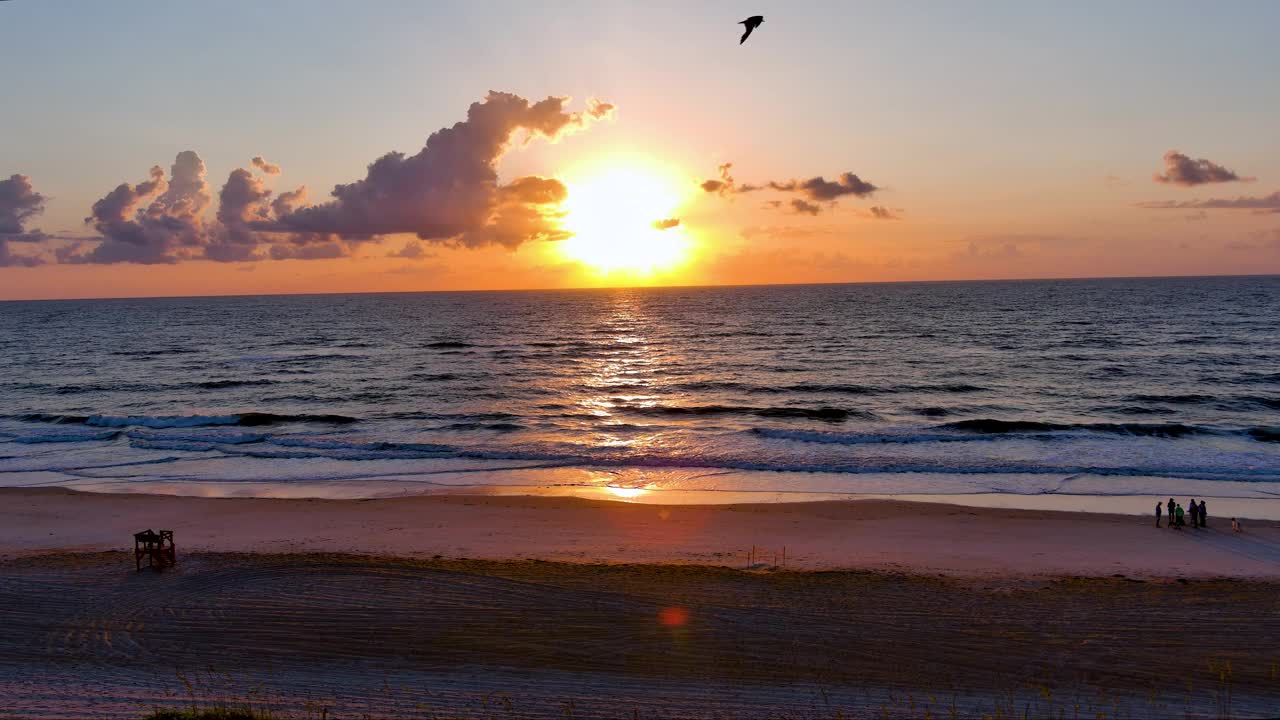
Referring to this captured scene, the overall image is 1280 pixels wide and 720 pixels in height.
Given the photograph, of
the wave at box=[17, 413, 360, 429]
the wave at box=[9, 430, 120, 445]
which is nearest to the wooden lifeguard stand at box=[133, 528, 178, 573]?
the wave at box=[17, 413, 360, 429]

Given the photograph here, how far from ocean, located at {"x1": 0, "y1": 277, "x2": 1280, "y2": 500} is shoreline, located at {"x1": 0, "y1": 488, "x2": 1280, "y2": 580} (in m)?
2.79

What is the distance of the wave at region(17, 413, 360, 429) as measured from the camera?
133ft

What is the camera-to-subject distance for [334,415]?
42312 mm

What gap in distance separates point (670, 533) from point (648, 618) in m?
6.93

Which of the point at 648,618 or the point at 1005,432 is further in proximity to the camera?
the point at 1005,432

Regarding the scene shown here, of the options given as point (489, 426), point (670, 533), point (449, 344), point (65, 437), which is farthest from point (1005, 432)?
point (449, 344)

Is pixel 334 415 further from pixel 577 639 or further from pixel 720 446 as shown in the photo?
pixel 577 639

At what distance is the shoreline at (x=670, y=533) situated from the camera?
1930 centimetres

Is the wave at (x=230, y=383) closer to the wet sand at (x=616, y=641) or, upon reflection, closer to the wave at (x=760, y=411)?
the wave at (x=760, y=411)

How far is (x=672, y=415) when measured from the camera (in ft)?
139

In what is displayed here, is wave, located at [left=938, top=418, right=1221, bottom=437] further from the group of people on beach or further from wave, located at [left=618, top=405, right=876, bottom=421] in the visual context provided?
the group of people on beach

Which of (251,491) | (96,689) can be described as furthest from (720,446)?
(96,689)

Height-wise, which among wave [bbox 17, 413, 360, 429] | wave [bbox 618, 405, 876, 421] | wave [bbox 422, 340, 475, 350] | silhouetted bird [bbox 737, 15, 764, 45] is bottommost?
wave [bbox 17, 413, 360, 429]

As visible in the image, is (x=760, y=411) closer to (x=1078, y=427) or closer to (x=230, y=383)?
(x=1078, y=427)
